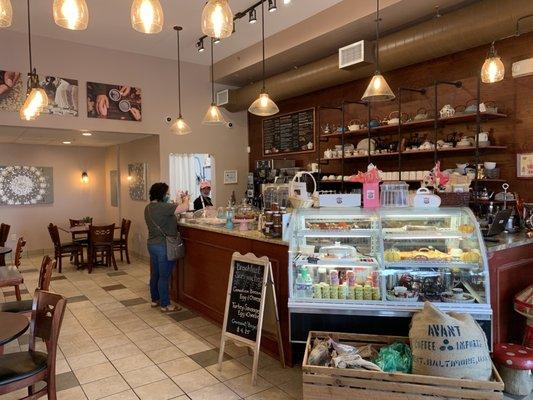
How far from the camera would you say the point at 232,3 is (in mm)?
5094

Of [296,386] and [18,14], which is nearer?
[296,386]

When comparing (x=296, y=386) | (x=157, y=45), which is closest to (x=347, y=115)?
(x=157, y=45)

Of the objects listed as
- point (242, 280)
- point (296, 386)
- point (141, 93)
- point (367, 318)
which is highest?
point (141, 93)

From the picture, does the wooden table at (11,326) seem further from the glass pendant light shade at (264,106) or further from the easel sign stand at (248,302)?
the glass pendant light shade at (264,106)

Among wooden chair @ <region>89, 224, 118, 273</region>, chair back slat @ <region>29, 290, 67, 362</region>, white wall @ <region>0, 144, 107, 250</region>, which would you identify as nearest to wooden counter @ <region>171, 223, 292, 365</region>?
chair back slat @ <region>29, 290, 67, 362</region>

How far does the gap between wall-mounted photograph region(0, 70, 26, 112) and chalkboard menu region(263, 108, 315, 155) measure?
4.29 m

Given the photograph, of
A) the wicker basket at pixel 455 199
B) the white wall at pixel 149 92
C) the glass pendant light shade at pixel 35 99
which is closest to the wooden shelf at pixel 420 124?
the wicker basket at pixel 455 199

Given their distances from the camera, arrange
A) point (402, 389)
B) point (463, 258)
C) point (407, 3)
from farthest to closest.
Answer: point (407, 3) < point (463, 258) < point (402, 389)

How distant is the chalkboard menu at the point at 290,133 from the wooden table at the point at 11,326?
215 inches

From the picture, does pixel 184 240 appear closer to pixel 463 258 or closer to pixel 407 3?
pixel 463 258

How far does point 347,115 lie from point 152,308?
428cm

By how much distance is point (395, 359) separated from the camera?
2.65 m

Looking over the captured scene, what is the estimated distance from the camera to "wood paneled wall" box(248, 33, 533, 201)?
14.9 feet

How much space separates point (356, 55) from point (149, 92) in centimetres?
381
